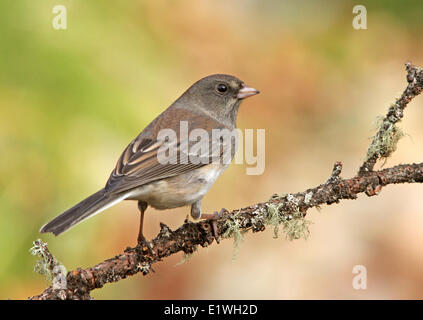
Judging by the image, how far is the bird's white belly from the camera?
243 cm

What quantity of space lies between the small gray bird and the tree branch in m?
0.09

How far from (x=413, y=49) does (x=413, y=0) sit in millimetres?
392

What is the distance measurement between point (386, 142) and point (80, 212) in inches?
46.2

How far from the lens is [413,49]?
359 cm

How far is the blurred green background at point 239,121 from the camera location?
8.66 feet

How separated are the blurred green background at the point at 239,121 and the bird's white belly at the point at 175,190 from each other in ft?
1.28

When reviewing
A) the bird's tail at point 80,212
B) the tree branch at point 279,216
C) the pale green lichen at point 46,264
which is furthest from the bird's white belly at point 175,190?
the pale green lichen at point 46,264

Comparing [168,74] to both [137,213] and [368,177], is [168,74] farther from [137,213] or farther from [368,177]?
[368,177]

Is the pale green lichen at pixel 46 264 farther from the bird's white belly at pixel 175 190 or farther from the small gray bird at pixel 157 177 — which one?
the bird's white belly at pixel 175 190

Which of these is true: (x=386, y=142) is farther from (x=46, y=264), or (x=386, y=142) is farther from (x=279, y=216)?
(x=46, y=264)

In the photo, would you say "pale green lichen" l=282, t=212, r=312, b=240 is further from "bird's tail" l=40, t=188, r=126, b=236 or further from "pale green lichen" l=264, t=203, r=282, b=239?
"bird's tail" l=40, t=188, r=126, b=236

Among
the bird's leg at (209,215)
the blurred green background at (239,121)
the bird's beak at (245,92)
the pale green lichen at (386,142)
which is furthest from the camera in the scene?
the bird's beak at (245,92)

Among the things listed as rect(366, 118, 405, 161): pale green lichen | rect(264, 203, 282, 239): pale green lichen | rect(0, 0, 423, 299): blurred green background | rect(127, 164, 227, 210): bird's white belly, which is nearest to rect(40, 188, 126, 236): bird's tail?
rect(127, 164, 227, 210): bird's white belly

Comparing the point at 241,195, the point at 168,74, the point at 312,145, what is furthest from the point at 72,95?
the point at 312,145
